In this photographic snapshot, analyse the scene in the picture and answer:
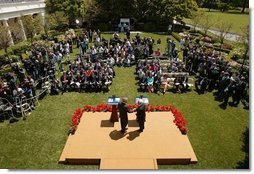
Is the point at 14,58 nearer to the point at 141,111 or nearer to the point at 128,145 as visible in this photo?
the point at 141,111

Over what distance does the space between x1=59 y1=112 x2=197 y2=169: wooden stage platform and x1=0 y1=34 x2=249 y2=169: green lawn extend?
0.40m

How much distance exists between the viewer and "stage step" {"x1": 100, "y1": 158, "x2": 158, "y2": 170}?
11418mm

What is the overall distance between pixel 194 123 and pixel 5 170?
397 inches

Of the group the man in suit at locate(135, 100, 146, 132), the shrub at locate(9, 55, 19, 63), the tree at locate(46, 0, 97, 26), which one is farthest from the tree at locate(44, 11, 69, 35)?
the man in suit at locate(135, 100, 146, 132)

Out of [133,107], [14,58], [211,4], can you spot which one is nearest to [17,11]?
[14,58]

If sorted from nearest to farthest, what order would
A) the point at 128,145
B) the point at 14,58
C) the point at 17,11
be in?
the point at 128,145
the point at 14,58
the point at 17,11

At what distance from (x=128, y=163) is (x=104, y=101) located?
6.83 metres

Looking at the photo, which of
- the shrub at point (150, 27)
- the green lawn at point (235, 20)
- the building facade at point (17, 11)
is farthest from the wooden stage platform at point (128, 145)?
the green lawn at point (235, 20)

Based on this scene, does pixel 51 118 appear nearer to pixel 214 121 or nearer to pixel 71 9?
pixel 214 121

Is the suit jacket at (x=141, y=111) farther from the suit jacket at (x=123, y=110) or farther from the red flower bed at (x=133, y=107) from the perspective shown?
the red flower bed at (x=133, y=107)

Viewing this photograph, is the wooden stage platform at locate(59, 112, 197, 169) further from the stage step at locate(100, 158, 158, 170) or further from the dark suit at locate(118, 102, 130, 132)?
the dark suit at locate(118, 102, 130, 132)

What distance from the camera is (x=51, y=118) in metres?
15.7

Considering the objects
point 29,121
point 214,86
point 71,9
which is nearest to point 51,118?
point 29,121

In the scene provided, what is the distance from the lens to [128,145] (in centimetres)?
1276
